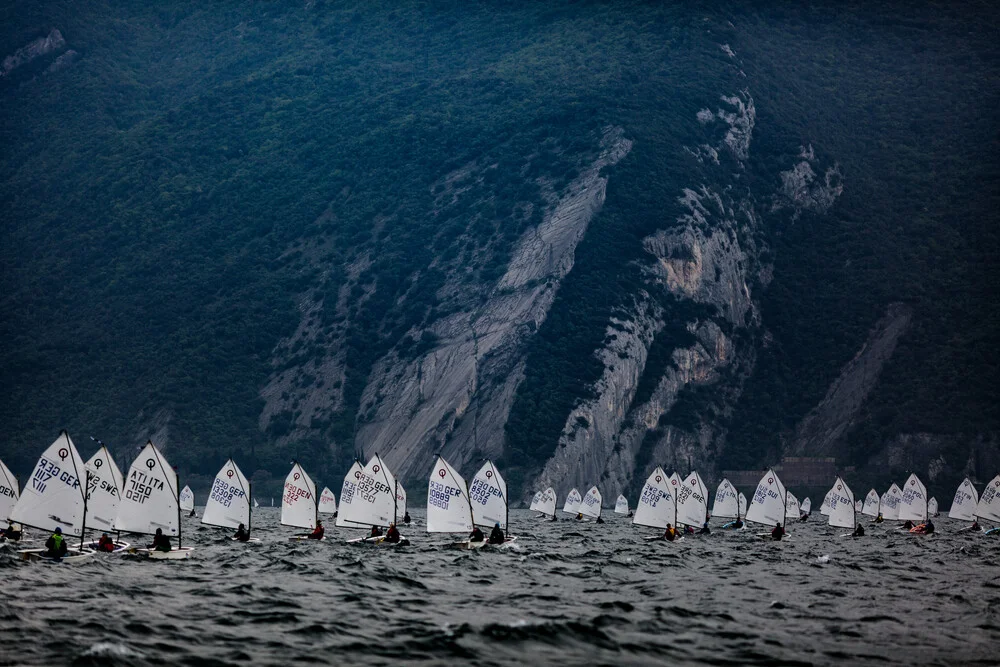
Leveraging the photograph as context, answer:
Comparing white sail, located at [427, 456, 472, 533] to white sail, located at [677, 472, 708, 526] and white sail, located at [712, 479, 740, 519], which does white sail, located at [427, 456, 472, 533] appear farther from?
white sail, located at [712, 479, 740, 519]

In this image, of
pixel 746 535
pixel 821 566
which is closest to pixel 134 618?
pixel 821 566

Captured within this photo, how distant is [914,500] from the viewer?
328ft

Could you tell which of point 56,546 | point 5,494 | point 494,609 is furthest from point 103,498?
point 494,609

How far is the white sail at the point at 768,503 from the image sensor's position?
7675cm

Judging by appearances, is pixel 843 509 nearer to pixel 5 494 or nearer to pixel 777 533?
pixel 777 533

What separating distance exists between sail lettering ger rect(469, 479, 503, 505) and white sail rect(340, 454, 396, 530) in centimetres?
555

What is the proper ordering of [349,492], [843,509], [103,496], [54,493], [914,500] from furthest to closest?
[914,500]
[843,509]
[349,492]
[103,496]
[54,493]

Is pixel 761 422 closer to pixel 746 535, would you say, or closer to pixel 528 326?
pixel 528 326

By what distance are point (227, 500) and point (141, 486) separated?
44.6 feet

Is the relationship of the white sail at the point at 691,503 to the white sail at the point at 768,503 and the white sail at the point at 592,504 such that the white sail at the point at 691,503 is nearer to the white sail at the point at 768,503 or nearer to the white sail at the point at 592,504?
the white sail at the point at 768,503

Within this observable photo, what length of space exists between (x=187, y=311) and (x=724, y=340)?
94.3 meters

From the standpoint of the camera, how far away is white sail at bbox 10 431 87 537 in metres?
45.6

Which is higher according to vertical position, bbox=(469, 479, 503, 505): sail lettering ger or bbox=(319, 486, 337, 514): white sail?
bbox=(469, 479, 503, 505): sail lettering ger

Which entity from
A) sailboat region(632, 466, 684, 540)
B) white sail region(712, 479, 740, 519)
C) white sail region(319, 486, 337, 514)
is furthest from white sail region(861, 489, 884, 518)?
white sail region(319, 486, 337, 514)
